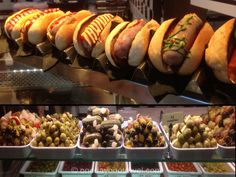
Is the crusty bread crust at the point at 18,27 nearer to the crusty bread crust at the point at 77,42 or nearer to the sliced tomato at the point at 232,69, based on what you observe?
the crusty bread crust at the point at 77,42

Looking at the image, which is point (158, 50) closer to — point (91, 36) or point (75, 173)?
point (91, 36)

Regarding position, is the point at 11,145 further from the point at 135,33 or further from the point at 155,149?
the point at 135,33

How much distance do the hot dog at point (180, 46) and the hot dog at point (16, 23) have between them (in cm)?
68

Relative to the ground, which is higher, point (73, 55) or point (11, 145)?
point (73, 55)

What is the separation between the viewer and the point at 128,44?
1.06 meters

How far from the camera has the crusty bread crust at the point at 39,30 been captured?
1.37 meters

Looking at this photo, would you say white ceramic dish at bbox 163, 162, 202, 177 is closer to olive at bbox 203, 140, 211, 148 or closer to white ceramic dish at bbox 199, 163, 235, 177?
white ceramic dish at bbox 199, 163, 235, 177

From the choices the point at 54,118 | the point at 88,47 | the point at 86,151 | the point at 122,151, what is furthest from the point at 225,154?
the point at 54,118

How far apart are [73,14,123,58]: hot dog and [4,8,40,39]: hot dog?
341 millimetres

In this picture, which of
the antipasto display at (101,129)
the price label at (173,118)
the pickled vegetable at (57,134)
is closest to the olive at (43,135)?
the pickled vegetable at (57,134)

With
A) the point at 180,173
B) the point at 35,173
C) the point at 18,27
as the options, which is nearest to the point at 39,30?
the point at 18,27

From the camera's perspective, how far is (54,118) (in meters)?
1.70

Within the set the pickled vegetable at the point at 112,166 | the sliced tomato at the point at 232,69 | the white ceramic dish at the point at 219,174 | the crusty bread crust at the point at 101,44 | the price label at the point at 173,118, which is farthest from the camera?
the pickled vegetable at the point at 112,166

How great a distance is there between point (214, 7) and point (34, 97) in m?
1.20
